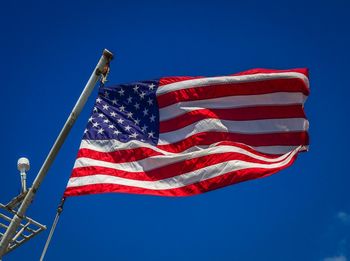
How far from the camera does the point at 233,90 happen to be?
15672 millimetres

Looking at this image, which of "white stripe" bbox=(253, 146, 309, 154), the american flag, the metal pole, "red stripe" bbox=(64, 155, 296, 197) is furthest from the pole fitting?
"white stripe" bbox=(253, 146, 309, 154)

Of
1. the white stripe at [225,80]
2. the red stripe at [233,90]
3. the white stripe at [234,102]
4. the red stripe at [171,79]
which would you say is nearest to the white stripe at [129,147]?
the white stripe at [234,102]

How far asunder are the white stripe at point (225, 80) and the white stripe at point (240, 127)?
1034 mm

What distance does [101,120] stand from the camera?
14.6 metres

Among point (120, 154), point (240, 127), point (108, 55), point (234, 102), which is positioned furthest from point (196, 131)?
point (108, 55)

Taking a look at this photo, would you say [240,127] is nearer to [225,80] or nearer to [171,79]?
[225,80]

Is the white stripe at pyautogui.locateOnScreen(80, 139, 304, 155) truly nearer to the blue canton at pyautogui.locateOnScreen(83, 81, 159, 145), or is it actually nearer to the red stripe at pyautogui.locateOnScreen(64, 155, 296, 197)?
the blue canton at pyautogui.locateOnScreen(83, 81, 159, 145)

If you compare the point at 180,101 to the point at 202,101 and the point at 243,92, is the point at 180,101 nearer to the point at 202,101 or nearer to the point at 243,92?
the point at 202,101

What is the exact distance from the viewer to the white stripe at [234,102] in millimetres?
15602

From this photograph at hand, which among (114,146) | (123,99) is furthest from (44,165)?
(123,99)

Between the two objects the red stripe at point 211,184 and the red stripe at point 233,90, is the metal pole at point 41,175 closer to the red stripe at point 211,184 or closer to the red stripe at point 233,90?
the red stripe at point 211,184

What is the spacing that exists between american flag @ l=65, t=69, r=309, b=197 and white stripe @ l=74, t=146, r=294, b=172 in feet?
0.08

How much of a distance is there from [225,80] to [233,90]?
0.33m

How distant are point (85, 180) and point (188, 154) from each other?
2744mm
